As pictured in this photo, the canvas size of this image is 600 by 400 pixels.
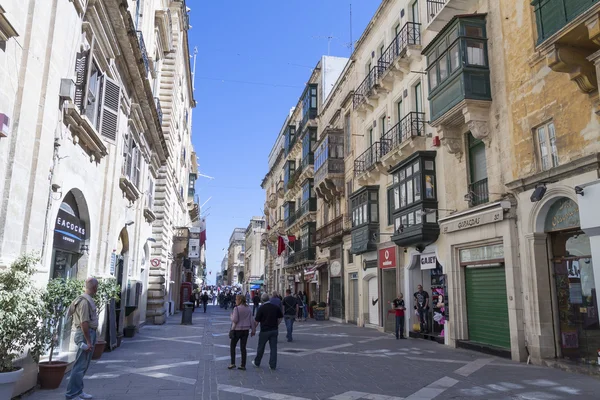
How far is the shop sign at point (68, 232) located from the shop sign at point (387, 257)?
12774mm

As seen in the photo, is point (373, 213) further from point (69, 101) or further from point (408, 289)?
point (69, 101)

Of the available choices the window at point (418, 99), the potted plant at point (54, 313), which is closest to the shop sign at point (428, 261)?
the window at point (418, 99)

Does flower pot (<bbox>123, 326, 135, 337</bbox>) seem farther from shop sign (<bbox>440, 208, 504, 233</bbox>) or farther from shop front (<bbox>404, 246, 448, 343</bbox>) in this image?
shop sign (<bbox>440, 208, 504, 233</bbox>)

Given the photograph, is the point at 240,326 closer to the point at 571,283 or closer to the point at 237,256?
Answer: the point at 571,283

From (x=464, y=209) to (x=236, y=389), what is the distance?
9853 millimetres

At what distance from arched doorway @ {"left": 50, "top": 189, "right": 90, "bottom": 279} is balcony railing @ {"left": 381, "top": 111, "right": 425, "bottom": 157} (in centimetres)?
1218

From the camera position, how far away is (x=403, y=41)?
19.4 meters

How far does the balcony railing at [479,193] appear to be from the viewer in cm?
1410

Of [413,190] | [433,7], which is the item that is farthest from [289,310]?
[433,7]

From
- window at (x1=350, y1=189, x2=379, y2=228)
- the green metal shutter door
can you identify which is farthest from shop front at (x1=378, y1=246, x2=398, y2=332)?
the green metal shutter door

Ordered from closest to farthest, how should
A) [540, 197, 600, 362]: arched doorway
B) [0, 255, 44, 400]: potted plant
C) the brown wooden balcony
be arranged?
[0, 255, 44, 400]: potted plant
[540, 197, 600, 362]: arched doorway
the brown wooden balcony

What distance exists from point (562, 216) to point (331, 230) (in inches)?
719

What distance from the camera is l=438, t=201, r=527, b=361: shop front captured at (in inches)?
A: 484

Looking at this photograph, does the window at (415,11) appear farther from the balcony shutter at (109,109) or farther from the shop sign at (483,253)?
the balcony shutter at (109,109)
